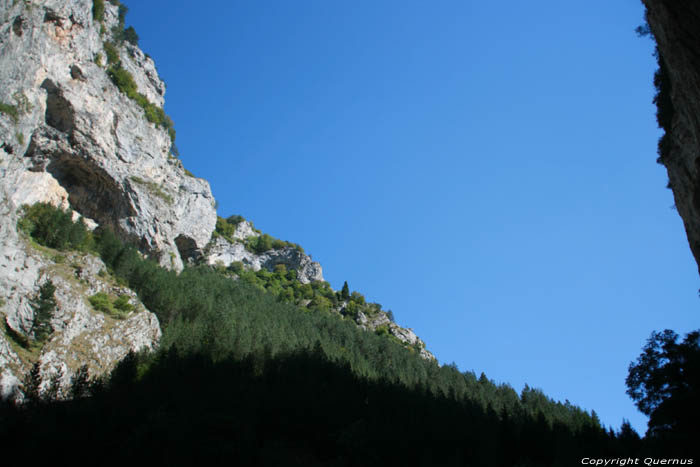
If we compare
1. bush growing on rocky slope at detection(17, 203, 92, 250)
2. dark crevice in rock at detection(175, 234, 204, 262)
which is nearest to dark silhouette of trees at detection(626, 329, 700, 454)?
bush growing on rocky slope at detection(17, 203, 92, 250)

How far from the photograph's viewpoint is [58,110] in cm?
5959

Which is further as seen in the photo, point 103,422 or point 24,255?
point 24,255

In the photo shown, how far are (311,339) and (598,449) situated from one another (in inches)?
1560

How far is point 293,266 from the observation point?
5428 inches

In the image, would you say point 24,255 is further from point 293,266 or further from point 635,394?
point 293,266

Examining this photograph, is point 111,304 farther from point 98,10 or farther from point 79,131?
point 98,10

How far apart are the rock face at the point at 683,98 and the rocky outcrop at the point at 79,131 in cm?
5141

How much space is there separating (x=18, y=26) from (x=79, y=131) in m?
13.6

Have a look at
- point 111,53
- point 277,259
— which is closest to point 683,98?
point 111,53

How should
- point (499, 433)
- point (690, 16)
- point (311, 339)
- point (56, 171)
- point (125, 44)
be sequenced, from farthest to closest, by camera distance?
point (125, 44), point (311, 339), point (56, 171), point (499, 433), point (690, 16)

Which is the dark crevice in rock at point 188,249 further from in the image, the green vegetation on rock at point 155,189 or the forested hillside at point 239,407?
the forested hillside at point 239,407

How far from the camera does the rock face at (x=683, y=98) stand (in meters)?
15.0

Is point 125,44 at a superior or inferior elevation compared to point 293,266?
superior

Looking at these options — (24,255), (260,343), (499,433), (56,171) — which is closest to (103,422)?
(24,255)
